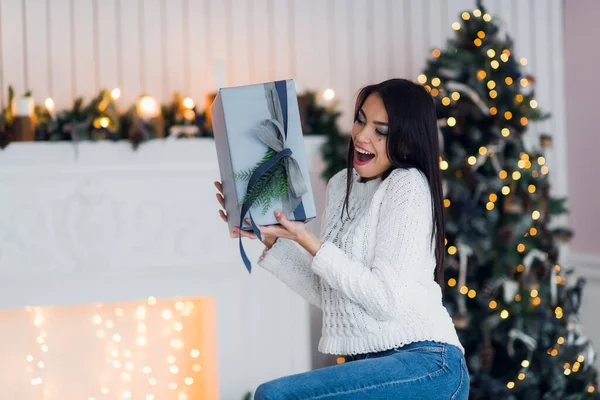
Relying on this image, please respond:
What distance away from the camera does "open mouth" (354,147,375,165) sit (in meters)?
1.70

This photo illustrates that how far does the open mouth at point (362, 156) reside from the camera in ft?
5.58

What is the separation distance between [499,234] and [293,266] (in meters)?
1.30

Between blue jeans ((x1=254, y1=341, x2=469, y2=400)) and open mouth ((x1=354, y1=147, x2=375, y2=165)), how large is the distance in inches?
16.9

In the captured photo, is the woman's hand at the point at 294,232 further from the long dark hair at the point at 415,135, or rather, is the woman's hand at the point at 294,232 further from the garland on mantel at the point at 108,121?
the garland on mantel at the point at 108,121

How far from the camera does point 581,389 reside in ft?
9.81

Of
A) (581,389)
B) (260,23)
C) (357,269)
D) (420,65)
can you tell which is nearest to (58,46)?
(260,23)

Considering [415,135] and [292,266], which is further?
[292,266]

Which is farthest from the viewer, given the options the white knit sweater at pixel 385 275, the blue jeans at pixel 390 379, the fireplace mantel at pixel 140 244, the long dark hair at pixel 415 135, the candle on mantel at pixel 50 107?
the candle on mantel at pixel 50 107

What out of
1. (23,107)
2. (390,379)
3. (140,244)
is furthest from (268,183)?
(23,107)

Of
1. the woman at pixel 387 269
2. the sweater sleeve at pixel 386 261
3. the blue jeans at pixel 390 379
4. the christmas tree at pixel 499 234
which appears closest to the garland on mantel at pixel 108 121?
the christmas tree at pixel 499 234

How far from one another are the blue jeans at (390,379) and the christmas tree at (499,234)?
124 cm

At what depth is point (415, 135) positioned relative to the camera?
5.46 feet

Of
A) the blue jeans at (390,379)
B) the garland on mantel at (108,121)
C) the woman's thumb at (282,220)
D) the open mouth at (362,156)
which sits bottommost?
the blue jeans at (390,379)

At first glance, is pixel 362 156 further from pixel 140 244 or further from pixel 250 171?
pixel 140 244
